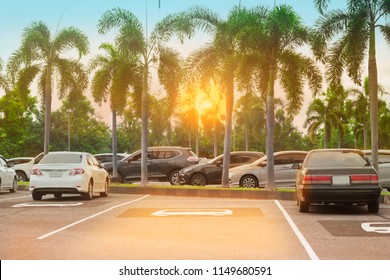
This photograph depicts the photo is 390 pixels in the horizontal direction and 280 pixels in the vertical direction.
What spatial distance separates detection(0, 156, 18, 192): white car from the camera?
85.7ft

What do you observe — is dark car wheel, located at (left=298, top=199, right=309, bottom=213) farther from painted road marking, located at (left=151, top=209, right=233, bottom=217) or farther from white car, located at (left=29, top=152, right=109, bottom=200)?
white car, located at (left=29, top=152, right=109, bottom=200)

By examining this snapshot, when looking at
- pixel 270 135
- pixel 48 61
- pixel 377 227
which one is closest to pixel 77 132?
pixel 48 61

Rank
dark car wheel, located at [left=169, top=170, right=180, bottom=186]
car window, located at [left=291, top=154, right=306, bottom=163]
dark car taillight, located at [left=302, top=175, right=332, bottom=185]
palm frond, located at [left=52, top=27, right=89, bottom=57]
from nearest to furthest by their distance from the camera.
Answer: dark car taillight, located at [left=302, top=175, right=332, bottom=185], car window, located at [left=291, top=154, right=306, bottom=163], dark car wheel, located at [left=169, top=170, right=180, bottom=186], palm frond, located at [left=52, top=27, right=89, bottom=57]

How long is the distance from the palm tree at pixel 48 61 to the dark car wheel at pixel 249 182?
13.6 m

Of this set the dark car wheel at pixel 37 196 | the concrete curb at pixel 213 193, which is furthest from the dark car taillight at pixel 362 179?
the dark car wheel at pixel 37 196

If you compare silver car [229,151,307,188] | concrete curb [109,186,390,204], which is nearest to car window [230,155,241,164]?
silver car [229,151,307,188]

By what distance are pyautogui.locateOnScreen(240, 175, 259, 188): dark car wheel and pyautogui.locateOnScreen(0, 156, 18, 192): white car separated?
8964 mm

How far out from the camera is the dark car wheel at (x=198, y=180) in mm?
29875

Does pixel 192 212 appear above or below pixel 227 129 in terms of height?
below

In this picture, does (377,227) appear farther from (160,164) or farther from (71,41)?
(71,41)

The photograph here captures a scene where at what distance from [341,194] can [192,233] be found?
15.8ft

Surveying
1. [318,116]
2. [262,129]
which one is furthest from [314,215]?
[262,129]

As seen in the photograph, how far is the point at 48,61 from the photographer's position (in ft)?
127

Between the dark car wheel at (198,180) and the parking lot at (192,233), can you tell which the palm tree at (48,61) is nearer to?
the dark car wheel at (198,180)
